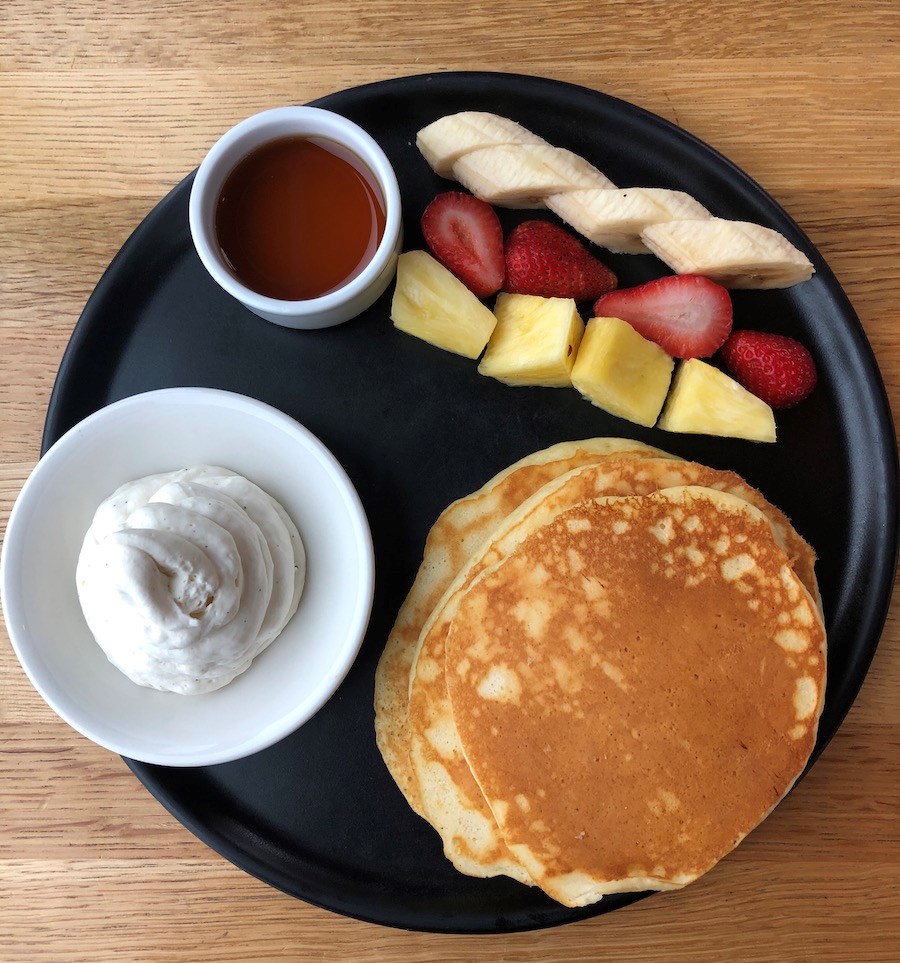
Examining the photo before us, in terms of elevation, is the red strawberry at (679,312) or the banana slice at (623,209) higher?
the banana slice at (623,209)

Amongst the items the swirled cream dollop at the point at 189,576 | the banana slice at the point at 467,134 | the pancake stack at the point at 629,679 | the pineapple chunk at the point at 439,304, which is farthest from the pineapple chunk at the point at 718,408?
the swirled cream dollop at the point at 189,576

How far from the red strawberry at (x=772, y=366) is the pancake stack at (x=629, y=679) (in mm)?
222

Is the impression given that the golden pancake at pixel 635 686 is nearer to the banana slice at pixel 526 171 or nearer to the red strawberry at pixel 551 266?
the red strawberry at pixel 551 266

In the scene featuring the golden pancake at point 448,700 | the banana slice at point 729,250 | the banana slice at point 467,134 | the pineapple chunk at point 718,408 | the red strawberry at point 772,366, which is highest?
the banana slice at point 467,134

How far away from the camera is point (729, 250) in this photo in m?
1.33

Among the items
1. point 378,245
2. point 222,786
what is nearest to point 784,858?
point 222,786

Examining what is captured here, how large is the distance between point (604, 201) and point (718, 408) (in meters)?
0.41

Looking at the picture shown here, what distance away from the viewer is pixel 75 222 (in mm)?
1460

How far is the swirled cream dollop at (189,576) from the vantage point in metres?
1.01

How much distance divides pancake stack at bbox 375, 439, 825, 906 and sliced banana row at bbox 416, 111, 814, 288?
0.40 metres

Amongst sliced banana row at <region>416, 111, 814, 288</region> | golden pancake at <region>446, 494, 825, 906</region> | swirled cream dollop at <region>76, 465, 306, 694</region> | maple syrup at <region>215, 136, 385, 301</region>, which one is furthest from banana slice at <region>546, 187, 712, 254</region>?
swirled cream dollop at <region>76, 465, 306, 694</region>

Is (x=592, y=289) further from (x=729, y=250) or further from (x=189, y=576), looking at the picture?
(x=189, y=576)

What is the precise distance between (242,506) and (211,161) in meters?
0.55

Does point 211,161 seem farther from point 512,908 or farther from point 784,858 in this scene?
point 784,858
